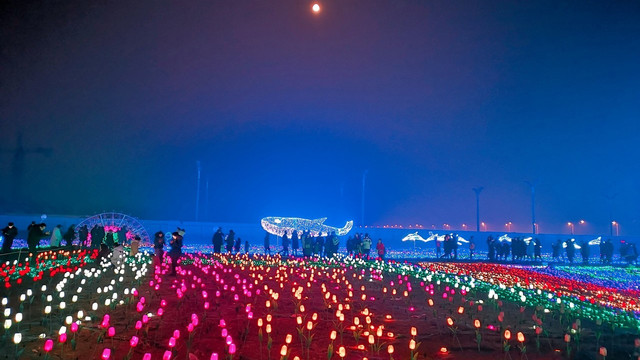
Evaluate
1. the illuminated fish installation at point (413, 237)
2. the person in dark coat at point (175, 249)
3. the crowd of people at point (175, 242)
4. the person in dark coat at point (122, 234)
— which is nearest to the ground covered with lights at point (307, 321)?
the person in dark coat at point (175, 249)

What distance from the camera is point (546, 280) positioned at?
19062mm

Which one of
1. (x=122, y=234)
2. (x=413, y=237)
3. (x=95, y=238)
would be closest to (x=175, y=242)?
(x=95, y=238)

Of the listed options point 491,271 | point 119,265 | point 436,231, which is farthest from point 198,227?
point 491,271

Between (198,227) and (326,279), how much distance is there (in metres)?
37.5

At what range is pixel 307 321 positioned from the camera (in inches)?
396

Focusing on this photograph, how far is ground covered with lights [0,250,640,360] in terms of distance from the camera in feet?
25.1

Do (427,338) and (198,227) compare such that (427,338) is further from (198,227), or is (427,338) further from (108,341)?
(198,227)

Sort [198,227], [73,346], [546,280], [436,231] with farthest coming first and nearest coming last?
[436,231], [198,227], [546,280], [73,346]

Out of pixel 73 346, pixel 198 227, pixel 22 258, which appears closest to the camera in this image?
pixel 73 346

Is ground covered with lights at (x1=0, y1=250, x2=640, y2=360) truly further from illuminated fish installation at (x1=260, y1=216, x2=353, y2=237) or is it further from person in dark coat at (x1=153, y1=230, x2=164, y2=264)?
illuminated fish installation at (x1=260, y1=216, x2=353, y2=237)

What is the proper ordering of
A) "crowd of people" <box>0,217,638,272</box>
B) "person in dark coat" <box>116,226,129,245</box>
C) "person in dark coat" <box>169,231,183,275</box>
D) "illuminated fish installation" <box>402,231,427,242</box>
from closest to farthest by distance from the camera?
"person in dark coat" <box>169,231,183,275</box>, "crowd of people" <box>0,217,638,272</box>, "person in dark coat" <box>116,226,129,245</box>, "illuminated fish installation" <box>402,231,427,242</box>

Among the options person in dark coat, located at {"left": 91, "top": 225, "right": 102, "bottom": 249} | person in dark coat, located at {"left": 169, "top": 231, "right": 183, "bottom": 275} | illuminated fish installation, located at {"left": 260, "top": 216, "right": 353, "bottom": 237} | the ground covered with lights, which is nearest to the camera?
the ground covered with lights

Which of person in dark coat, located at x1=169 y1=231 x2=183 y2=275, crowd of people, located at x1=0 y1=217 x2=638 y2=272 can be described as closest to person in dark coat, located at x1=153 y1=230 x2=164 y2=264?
crowd of people, located at x1=0 y1=217 x2=638 y2=272

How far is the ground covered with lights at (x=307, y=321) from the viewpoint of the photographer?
25.1 ft
